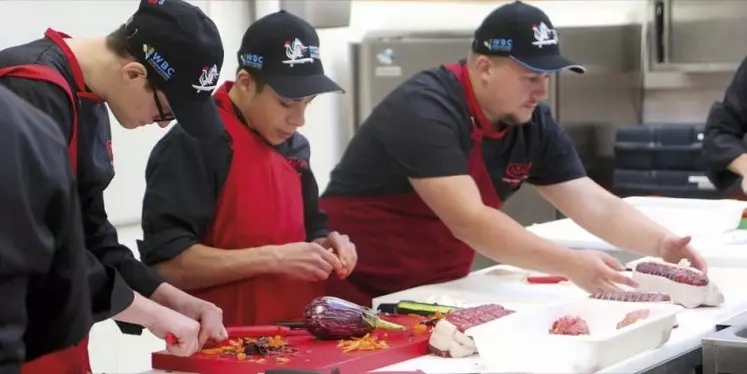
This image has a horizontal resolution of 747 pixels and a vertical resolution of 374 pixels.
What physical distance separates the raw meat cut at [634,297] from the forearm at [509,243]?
31cm

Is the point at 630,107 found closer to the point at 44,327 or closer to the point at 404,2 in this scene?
the point at 404,2

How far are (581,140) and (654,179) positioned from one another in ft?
1.48

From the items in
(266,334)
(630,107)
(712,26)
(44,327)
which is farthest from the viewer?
(630,107)

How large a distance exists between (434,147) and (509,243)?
32 cm

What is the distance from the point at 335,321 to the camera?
212 centimetres

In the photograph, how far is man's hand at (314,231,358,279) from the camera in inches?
102

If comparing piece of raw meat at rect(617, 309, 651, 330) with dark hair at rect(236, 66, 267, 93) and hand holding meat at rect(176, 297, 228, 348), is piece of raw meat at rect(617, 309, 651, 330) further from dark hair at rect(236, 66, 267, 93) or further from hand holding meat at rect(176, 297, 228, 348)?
dark hair at rect(236, 66, 267, 93)

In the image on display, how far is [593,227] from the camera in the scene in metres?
3.22

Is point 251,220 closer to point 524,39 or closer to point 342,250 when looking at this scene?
point 342,250

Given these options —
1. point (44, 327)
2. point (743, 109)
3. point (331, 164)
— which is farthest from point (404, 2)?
point (44, 327)

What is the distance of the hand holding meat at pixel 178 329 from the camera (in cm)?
195

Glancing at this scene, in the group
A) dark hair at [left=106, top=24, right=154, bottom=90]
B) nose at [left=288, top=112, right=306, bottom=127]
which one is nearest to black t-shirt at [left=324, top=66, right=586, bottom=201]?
nose at [left=288, top=112, right=306, bottom=127]

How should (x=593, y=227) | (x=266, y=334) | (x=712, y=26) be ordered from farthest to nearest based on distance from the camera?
1. (x=712, y=26)
2. (x=593, y=227)
3. (x=266, y=334)

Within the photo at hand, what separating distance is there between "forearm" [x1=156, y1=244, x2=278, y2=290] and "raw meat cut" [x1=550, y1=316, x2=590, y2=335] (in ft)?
2.29
